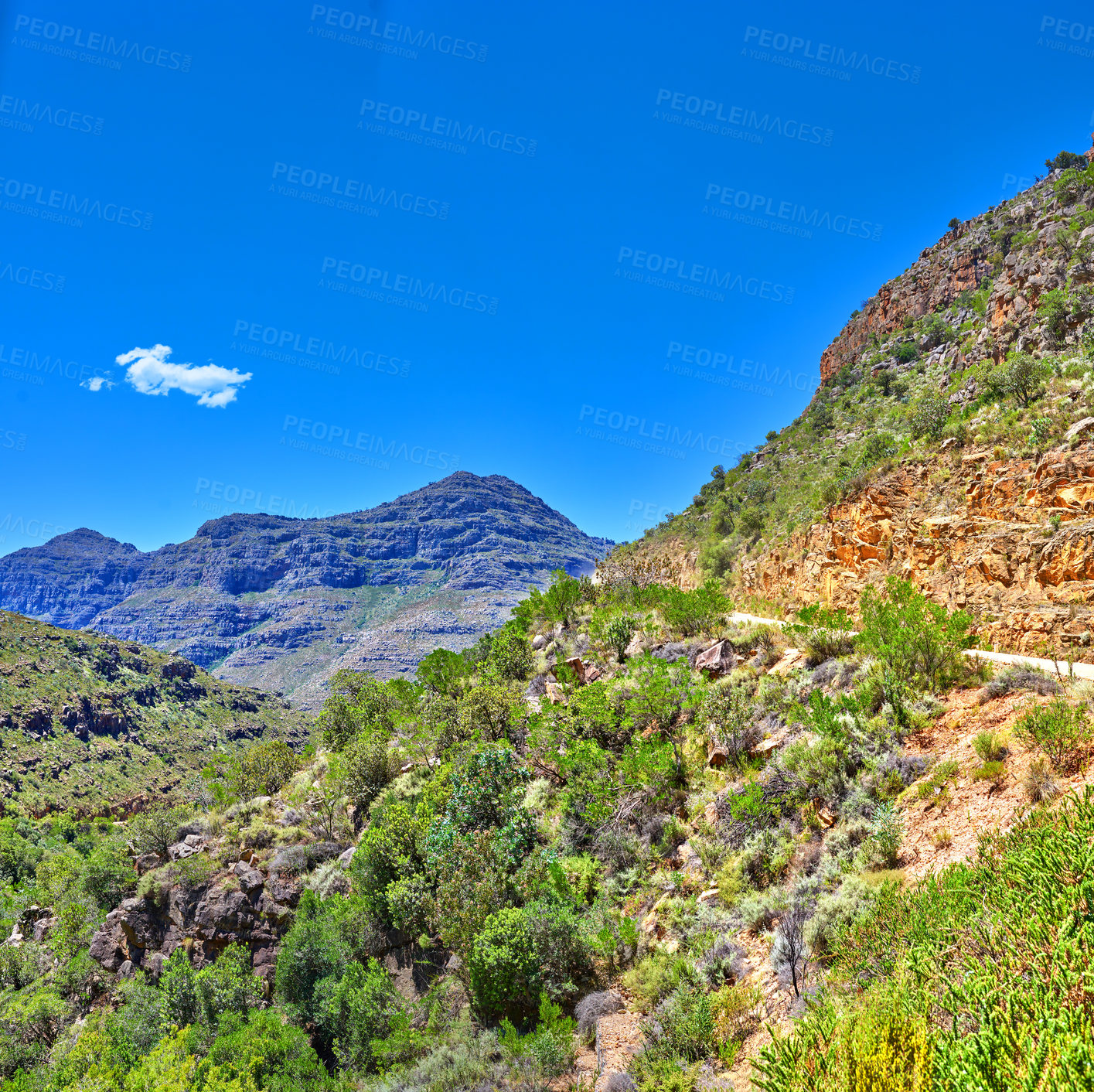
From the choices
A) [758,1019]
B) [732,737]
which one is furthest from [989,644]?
[758,1019]

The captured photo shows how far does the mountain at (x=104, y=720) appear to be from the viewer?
5375 cm

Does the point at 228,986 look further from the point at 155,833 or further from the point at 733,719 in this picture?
the point at 733,719

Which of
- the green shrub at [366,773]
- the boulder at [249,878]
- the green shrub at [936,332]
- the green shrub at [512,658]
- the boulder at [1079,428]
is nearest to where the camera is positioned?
the boulder at [1079,428]

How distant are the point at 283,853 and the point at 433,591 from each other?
156748 mm

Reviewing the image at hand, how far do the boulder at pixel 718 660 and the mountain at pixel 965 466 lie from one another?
14.4 feet

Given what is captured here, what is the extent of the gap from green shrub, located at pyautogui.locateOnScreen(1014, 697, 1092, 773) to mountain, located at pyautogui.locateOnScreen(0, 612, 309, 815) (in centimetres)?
6335

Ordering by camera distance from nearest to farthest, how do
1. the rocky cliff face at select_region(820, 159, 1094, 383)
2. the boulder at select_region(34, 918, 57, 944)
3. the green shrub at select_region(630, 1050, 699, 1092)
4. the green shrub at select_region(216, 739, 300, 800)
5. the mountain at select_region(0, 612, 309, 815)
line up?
1. the green shrub at select_region(630, 1050, 699, 1092)
2. the rocky cliff face at select_region(820, 159, 1094, 383)
3. the boulder at select_region(34, 918, 57, 944)
4. the green shrub at select_region(216, 739, 300, 800)
5. the mountain at select_region(0, 612, 309, 815)

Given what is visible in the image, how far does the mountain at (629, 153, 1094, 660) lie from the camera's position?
10969 millimetres

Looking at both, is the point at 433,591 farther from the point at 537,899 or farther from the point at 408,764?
the point at 537,899

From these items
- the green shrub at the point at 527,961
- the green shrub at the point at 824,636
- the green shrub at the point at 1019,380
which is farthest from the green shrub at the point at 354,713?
the green shrub at the point at 1019,380

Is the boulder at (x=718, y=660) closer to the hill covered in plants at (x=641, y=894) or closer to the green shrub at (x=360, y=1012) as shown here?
the hill covered in plants at (x=641, y=894)

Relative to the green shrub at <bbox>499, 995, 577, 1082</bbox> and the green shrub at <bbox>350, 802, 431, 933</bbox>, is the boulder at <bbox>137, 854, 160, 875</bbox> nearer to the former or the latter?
the green shrub at <bbox>350, 802, 431, 933</bbox>

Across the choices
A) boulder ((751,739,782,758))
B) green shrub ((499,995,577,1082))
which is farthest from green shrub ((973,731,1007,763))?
green shrub ((499,995,577,1082))

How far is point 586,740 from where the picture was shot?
13.9 metres
